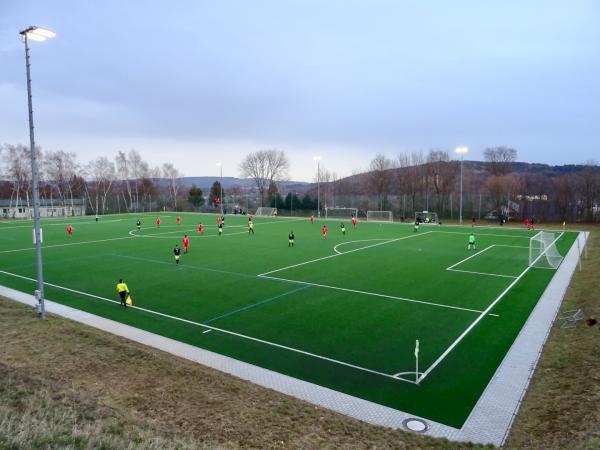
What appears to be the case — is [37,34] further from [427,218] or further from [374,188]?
[374,188]

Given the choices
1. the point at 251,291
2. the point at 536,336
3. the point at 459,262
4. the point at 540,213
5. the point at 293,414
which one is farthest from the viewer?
the point at 540,213

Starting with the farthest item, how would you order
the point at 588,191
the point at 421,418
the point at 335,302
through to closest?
1. the point at 588,191
2. the point at 335,302
3. the point at 421,418

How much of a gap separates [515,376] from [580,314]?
602cm

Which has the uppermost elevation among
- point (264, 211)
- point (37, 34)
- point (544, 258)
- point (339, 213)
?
point (37, 34)

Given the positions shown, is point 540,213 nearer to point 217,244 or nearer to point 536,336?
point 217,244

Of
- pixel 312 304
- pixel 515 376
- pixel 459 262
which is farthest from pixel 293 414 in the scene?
pixel 459 262

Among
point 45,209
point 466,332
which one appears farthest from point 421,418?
point 45,209

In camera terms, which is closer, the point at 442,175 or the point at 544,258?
the point at 544,258

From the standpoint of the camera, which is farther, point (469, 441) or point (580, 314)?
point (580, 314)

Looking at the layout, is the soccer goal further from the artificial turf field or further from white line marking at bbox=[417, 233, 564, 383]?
white line marking at bbox=[417, 233, 564, 383]

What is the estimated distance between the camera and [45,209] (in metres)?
82.3

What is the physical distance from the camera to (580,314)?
14531 mm

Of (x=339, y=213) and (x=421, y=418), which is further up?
(x=339, y=213)

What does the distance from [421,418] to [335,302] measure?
8.80 metres
